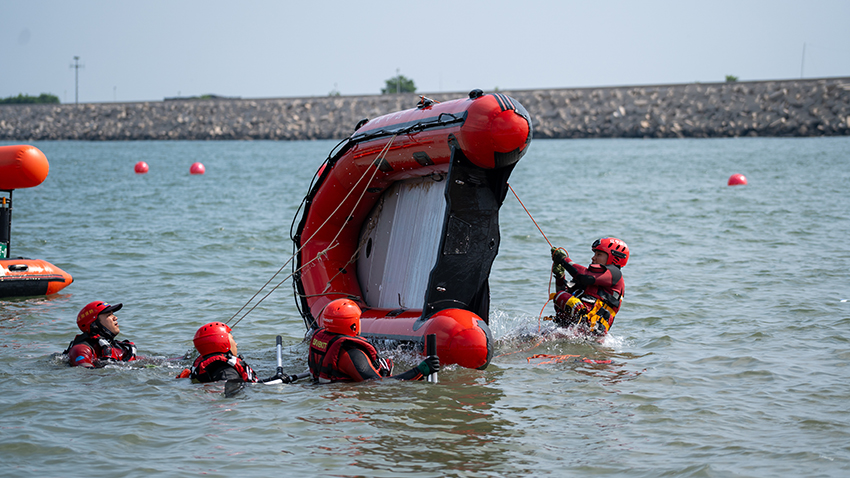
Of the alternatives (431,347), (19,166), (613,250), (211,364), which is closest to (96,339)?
(211,364)

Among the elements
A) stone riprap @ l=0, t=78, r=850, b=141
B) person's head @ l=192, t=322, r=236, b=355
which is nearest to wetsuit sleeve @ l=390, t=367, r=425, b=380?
person's head @ l=192, t=322, r=236, b=355

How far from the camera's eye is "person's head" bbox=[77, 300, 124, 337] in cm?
573

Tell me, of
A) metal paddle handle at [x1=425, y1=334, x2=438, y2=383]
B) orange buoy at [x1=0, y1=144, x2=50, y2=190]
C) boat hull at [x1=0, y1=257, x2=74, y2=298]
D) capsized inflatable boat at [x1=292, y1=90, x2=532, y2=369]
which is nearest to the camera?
metal paddle handle at [x1=425, y1=334, x2=438, y2=383]

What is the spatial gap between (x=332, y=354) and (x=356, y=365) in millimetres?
182

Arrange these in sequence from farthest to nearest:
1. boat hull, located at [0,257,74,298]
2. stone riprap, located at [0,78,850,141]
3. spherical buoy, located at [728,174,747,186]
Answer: stone riprap, located at [0,78,850,141]
spherical buoy, located at [728,174,747,186]
boat hull, located at [0,257,74,298]

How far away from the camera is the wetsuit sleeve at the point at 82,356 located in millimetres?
5797

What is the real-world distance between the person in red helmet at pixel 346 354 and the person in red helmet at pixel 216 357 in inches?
20.8

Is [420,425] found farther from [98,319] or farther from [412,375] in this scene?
[98,319]

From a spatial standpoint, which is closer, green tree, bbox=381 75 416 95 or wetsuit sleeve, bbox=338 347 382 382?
wetsuit sleeve, bbox=338 347 382 382

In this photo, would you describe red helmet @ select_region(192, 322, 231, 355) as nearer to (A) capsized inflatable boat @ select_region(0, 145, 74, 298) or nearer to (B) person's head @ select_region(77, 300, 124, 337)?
(B) person's head @ select_region(77, 300, 124, 337)

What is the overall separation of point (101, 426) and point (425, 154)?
3161 millimetres

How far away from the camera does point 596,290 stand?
648cm

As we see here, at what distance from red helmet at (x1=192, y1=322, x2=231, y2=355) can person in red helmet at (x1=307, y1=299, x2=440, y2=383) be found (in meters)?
0.59

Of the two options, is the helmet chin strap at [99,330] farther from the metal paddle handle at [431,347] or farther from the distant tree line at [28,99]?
the distant tree line at [28,99]
